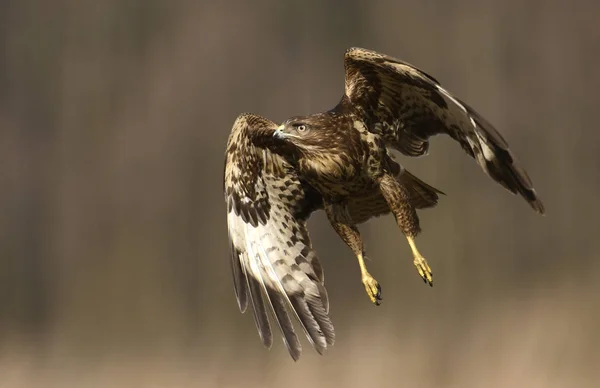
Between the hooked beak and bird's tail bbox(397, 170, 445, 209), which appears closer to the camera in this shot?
the hooked beak

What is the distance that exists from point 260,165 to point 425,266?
1261 mm

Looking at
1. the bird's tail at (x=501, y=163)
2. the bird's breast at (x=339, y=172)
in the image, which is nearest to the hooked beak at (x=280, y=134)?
the bird's breast at (x=339, y=172)

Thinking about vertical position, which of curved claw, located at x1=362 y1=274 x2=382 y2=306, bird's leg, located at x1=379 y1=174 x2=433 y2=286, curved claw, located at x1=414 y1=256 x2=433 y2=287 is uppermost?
bird's leg, located at x1=379 y1=174 x2=433 y2=286

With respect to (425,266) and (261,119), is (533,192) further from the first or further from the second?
(261,119)

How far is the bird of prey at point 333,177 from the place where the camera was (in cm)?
460

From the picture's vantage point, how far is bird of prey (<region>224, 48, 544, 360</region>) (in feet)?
15.1

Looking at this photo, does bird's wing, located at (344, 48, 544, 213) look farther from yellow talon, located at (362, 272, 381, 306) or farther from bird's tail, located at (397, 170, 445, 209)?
yellow talon, located at (362, 272, 381, 306)

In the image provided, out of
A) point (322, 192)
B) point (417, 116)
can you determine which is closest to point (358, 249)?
point (322, 192)

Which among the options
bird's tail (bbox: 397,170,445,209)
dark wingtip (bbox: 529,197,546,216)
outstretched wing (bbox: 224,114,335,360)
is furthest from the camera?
outstretched wing (bbox: 224,114,335,360)

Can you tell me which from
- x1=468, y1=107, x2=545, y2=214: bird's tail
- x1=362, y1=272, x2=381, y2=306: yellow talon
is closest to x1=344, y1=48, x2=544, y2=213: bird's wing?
x1=468, y1=107, x2=545, y2=214: bird's tail

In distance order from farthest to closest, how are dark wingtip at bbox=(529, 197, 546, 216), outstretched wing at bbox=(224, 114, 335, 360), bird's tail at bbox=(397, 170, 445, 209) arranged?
outstretched wing at bbox=(224, 114, 335, 360) → bird's tail at bbox=(397, 170, 445, 209) → dark wingtip at bbox=(529, 197, 546, 216)

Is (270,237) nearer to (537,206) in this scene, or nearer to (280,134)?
(280,134)

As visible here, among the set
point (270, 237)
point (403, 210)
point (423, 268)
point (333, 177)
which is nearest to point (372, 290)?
point (423, 268)

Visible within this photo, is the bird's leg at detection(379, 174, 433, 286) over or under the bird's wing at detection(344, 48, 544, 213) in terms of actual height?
under
